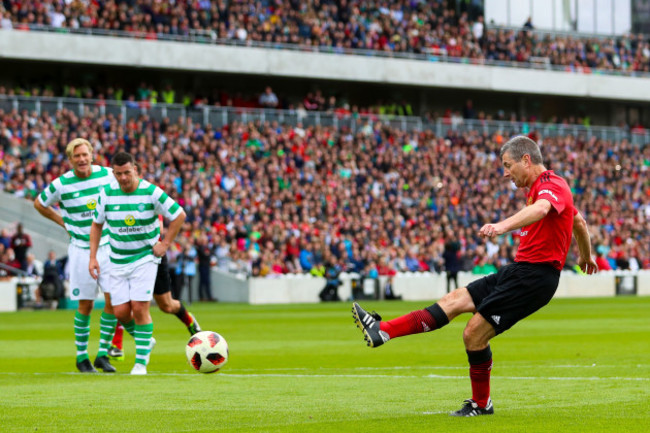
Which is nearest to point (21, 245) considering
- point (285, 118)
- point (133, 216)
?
point (285, 118)

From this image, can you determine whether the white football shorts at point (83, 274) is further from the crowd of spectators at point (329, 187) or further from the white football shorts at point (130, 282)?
the crowd of spectators at point (329, 187)

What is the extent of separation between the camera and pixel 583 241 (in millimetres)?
8727

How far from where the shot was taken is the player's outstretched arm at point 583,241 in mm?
8567

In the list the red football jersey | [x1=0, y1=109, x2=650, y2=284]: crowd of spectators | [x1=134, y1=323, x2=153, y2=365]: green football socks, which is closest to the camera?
the red football jersey

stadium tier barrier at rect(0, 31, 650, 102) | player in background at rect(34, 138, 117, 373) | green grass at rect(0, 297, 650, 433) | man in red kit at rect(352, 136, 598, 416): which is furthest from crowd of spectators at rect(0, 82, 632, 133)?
man in red kit at rect(352, 136, 598, 416)

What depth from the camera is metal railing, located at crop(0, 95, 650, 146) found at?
125ft

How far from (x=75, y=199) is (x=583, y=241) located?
6205mm

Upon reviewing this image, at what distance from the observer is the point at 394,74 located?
50.1 metres

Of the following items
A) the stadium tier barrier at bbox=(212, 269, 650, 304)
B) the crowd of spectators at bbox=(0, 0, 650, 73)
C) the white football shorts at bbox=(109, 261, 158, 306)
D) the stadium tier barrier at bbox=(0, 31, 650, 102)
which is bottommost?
the stadium tier barrier at bbox=(212, 269, 650, 304)

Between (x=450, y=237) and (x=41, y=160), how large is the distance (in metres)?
12.4

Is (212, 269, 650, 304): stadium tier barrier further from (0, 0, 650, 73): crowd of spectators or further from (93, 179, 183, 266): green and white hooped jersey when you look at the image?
(93, 179, 183, 266): green and white hooped jersey

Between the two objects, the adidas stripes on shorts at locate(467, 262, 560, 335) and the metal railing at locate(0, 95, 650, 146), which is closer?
the adidas stripes on shorts at locate(467, 262, 560, 335)

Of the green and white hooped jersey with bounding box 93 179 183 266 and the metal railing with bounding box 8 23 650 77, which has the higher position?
the metal railing with bounding box 8 23 650 77

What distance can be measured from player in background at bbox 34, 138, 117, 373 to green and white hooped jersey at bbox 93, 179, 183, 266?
421 millimetres
